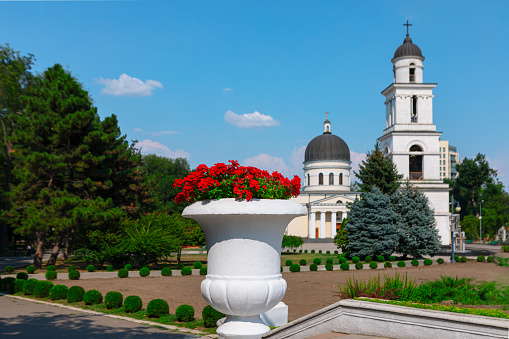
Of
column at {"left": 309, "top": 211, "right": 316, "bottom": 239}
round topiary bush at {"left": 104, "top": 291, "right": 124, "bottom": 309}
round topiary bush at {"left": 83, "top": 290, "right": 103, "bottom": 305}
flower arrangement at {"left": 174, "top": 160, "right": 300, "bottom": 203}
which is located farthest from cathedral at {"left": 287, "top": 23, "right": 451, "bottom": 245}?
flower arrangement at {"left": 174, "top": 160, "right": 300, "bottom": 203}

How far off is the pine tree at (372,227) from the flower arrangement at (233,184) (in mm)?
27220

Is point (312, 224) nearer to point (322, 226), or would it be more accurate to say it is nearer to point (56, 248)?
point (322, 226)

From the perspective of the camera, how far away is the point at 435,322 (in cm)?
561

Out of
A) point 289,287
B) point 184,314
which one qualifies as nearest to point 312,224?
point 289,287

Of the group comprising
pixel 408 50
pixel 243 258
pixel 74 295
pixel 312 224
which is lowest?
pixel 74 295

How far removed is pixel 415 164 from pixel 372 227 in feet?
73.9

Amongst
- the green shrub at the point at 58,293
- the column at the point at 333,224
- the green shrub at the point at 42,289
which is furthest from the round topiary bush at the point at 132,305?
the column at the point at 333,224

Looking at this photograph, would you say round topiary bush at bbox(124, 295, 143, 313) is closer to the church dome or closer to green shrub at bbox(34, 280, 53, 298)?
green shrub at bbox(34, 280, 53, 298)

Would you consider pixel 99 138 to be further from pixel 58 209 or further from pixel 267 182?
pixel 267 182

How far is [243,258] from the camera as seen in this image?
5895 mm

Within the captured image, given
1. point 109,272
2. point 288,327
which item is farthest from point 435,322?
point 109,272

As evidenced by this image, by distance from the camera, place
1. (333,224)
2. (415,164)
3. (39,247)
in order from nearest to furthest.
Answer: (39,247)
(415,164)
(333,224)

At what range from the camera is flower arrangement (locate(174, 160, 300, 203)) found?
5.84m

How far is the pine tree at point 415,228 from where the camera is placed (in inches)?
1300
